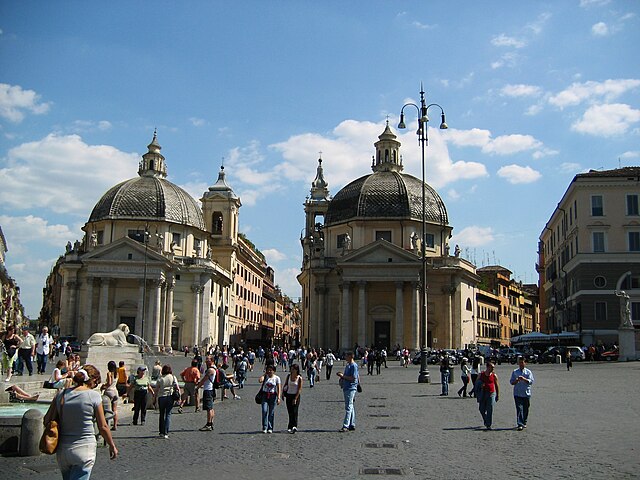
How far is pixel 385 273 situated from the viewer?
208 feet

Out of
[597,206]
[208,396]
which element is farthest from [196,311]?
[208,396]

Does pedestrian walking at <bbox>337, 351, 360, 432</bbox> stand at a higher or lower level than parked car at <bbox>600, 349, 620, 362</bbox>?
lower

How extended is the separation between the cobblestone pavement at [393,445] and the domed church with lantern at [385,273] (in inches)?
1577

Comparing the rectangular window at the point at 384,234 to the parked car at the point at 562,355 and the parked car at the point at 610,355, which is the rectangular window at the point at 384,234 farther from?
the parked car at the point at 610,355

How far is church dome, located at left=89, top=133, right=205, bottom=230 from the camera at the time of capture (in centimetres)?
7050

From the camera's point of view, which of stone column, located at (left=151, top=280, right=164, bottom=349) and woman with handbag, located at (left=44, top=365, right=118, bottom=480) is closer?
woman with handbag, located at (left=44, top=365, right=118, bottom=480)

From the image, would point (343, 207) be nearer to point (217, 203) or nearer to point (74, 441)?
point (217, 203)

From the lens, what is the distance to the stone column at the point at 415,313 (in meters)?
62.6

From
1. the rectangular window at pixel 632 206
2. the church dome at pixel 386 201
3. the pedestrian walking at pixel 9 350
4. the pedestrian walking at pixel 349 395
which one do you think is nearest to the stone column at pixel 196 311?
the church dome at pixel 386 201

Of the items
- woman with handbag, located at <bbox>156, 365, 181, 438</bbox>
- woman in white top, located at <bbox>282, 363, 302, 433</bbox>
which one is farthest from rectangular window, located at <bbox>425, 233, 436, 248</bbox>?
woman with handbag, located at <bbox>156, 365, 181, 438</bbox>

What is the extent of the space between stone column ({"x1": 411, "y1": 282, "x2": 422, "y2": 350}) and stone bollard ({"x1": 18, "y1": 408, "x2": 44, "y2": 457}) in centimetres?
5130

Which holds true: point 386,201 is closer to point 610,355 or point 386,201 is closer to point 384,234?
point 384,234

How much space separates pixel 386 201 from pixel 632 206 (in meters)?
21.3

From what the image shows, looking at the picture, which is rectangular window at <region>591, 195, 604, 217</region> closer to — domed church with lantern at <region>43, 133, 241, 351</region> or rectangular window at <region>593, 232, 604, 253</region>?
rectangular window at <region>593, 232, 604, 253</region>
